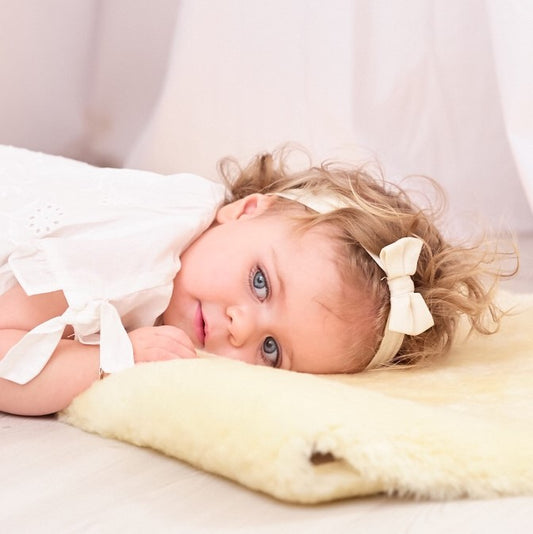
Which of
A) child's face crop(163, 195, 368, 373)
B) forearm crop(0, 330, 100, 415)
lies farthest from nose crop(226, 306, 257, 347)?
forearm crop(0, 330, 100, 415)

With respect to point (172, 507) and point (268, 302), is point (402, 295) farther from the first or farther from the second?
point (172, 507)

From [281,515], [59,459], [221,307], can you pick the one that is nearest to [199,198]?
[221,307]

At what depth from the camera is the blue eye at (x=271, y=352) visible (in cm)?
134

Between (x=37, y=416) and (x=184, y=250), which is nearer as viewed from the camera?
(x=37, y=416)

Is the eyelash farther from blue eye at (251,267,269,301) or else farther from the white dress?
the white dress

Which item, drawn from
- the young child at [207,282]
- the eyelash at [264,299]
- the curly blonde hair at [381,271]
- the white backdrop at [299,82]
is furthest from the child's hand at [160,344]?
the white backdrop at [299,82]

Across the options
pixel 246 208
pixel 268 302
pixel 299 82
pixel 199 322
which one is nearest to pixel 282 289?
pixel 268 302

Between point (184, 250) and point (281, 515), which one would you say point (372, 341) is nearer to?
point (184, 250)

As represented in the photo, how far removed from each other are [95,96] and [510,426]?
2106 mm

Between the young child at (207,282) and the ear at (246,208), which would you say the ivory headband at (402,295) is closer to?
the young child at (207,282)

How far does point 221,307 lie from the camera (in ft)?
4.42

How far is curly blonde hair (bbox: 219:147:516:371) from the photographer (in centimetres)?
137

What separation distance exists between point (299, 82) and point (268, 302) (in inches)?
49.6

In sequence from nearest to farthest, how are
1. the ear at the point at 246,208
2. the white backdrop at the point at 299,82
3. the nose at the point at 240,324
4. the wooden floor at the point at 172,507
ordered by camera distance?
1. the wooden floor at the point at 172,507
2. the nose at the point at 240,324
3. the ear at the point at 246,208
4. the white backdrop at the point at 299,82
